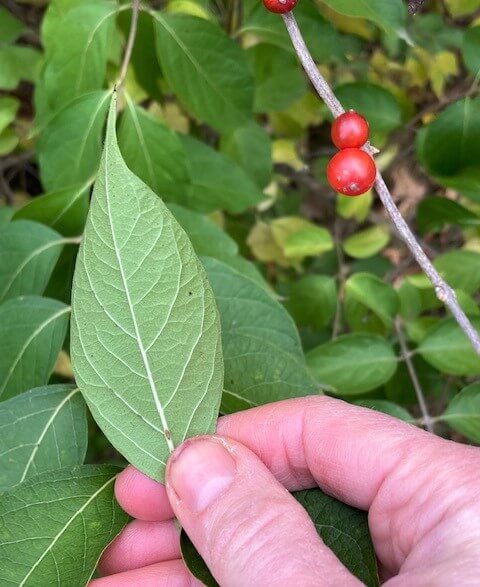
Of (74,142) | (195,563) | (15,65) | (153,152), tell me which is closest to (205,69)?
(153,152)

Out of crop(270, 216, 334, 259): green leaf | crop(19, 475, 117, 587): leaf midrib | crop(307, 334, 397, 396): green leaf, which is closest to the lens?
crop(19, 475, 117, 587): leaf midrib

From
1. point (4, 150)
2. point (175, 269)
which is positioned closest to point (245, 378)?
point (175, 269)

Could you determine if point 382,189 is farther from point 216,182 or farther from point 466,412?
point 216,182

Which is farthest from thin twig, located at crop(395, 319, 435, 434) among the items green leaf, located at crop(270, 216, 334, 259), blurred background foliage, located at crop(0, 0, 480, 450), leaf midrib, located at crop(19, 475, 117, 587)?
leaf midrib, located at crop(19, 475, 117, 587)

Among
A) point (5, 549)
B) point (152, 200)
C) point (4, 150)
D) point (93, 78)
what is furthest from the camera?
point (4, 150)

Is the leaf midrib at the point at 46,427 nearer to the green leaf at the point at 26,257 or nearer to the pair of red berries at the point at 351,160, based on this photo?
the green leaf at the point at 26,257

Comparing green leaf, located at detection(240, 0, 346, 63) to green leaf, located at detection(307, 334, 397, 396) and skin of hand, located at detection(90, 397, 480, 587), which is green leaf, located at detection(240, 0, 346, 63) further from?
skin of hand, located at detection(90, 397, 480, 587)

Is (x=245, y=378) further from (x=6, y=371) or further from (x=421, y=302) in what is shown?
(x=421, y=302)
